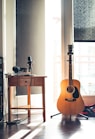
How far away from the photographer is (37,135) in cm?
293

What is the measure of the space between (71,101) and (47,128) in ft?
2.44

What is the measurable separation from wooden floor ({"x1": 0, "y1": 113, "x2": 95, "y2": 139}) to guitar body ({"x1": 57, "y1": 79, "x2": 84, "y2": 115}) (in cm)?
14

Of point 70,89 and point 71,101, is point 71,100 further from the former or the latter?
point 70,89

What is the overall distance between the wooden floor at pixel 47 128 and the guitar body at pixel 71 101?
145 mm

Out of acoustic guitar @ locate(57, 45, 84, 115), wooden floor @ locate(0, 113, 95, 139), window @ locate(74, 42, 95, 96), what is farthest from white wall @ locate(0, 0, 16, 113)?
window @ locate(74, 42, 95, 96)

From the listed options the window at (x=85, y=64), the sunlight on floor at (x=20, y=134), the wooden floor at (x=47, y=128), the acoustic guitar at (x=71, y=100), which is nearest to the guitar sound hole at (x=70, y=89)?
the acoustic guitar at (x=71, y=100)

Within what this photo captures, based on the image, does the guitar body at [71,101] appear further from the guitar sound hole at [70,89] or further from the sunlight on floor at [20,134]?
the sunlight on floor at [20,134]

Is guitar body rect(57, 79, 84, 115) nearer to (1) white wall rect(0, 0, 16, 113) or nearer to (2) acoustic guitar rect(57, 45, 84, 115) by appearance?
(2) acoustic guitar rect(57, 45, 84, 115)

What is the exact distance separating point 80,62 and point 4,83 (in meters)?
1.47

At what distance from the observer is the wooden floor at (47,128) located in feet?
9.53

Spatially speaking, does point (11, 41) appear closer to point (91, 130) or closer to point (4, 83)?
point (4, 83)

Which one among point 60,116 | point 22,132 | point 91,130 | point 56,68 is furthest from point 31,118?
point 56,68

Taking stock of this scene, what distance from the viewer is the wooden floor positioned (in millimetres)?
2906

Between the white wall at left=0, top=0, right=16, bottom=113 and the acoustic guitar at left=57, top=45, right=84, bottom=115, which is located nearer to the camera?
the acoustic guitar at left=57, top=45, right=84, bottom=115
